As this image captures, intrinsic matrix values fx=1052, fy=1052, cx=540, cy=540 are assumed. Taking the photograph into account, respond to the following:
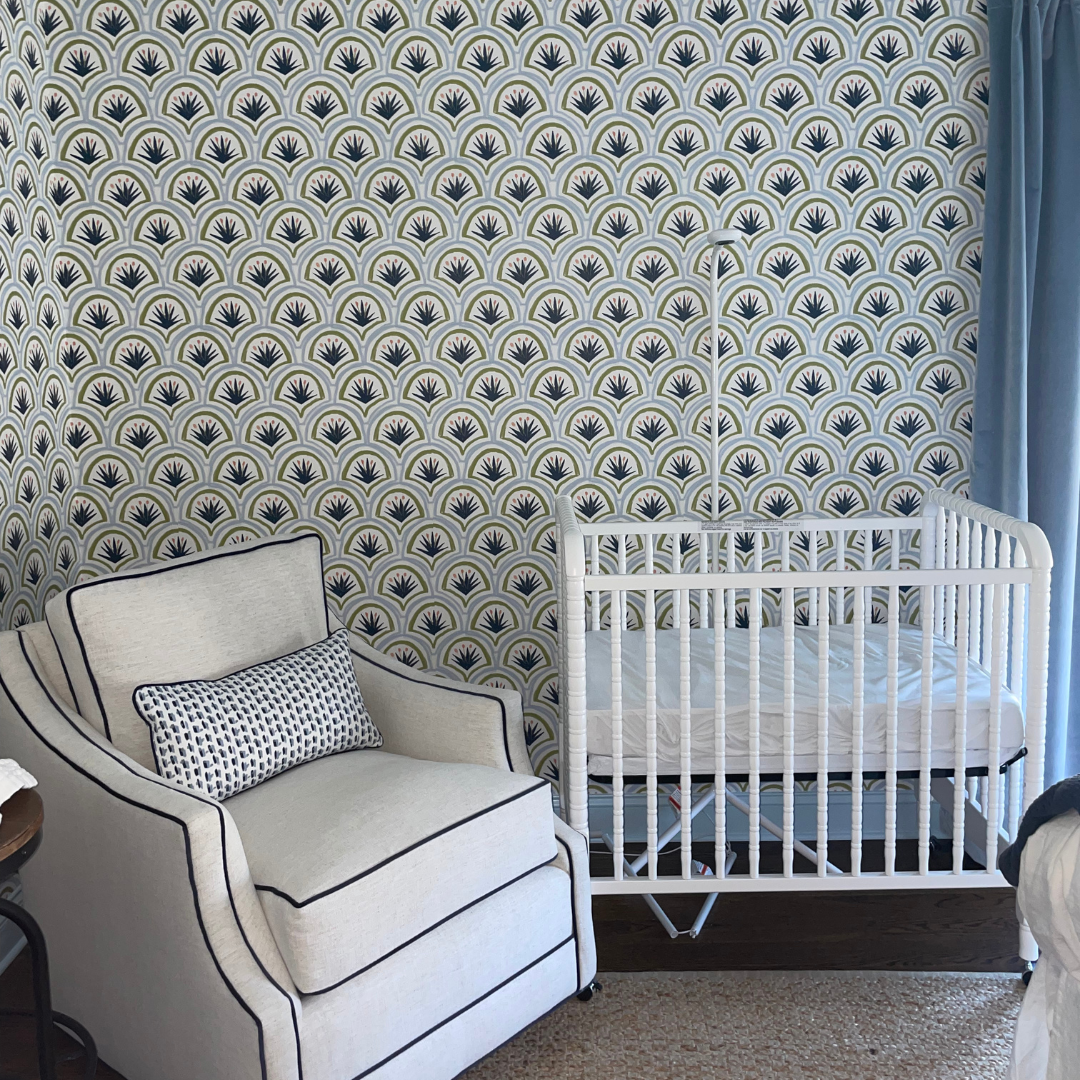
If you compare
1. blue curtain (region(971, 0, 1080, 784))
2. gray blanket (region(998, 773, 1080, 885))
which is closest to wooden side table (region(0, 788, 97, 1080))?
gray blanket (region(998, 773, 1080, 885))

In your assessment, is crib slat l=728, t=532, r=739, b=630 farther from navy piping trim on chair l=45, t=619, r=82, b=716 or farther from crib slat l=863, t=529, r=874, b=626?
navy piping trim on chair l=45, t=619, r=82, b=716

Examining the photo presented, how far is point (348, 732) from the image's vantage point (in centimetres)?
219

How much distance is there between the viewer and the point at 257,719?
2020 millimetres

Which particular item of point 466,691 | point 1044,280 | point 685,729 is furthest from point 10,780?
point 1044,280

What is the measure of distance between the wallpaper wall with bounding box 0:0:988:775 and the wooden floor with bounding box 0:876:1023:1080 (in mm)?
781

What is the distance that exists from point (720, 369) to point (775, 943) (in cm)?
145

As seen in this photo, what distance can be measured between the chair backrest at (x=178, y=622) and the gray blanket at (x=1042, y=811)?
4.81 feet

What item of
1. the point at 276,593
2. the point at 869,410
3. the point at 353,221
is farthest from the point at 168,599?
the point at 869,410

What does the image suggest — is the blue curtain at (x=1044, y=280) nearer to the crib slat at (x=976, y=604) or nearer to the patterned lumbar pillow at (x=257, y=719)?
the crib slat at (x=976, y=604)

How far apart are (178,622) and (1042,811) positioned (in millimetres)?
1573

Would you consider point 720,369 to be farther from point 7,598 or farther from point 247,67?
point 7,598

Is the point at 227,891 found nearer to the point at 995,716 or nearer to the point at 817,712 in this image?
the point at 817,712

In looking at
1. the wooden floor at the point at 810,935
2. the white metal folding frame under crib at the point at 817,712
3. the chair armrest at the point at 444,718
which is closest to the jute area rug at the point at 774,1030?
the wooden floor at the point at 810,935

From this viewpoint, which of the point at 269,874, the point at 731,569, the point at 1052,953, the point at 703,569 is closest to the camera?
the point at 1052,953
